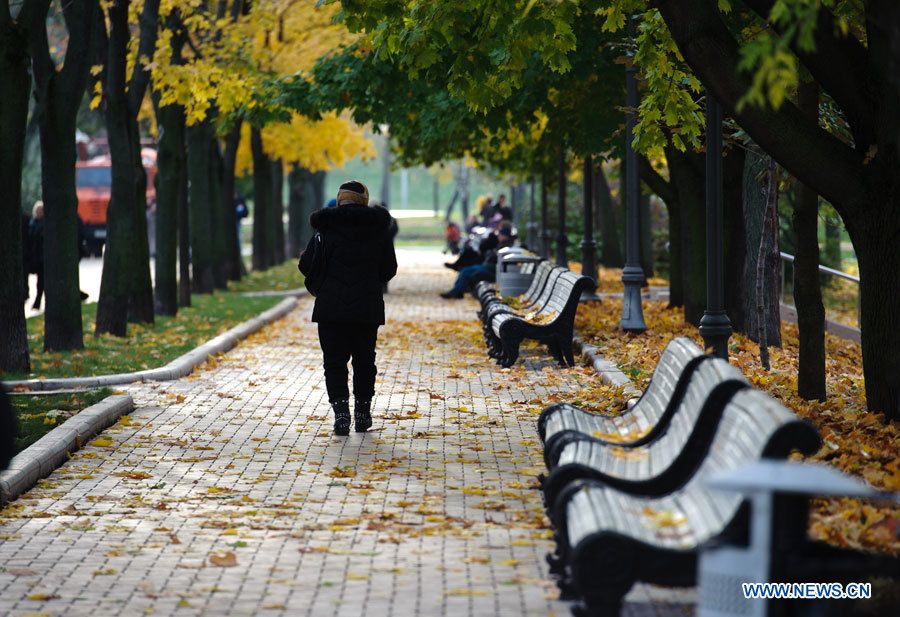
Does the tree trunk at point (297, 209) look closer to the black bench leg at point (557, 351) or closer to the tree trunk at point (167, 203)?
the tree trunk at point (167, 203)

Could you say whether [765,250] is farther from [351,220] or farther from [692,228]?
[351,220]

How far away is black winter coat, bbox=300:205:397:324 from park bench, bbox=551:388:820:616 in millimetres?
5107

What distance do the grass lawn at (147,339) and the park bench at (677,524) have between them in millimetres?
9873

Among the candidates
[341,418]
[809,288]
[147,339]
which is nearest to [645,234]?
[147,339]

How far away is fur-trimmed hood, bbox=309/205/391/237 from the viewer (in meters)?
11.2

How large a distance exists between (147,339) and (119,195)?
199 centimetres

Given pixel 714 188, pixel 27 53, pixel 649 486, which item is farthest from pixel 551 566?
pixel 27 53

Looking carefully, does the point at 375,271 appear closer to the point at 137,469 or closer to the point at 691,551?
the point at 137,469

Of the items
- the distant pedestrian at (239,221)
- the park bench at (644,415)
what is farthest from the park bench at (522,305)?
the distant pedestrian at (239,221)

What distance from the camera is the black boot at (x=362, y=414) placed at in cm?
1145

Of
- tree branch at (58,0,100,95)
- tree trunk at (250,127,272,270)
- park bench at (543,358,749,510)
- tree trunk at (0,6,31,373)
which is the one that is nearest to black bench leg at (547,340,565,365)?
tree trunk at (0,6,31,373)

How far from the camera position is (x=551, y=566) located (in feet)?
22.2

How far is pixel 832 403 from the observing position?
38.1 ft

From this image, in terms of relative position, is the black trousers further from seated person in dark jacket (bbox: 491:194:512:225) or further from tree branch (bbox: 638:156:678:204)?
seated person in dark jacket (bbox: 491:194:512:225)
